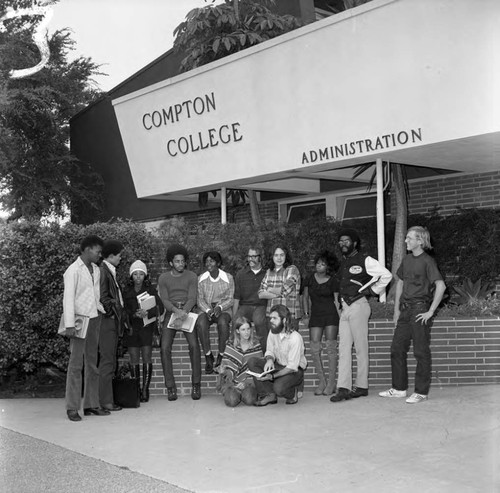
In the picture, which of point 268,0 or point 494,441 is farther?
point 268,0

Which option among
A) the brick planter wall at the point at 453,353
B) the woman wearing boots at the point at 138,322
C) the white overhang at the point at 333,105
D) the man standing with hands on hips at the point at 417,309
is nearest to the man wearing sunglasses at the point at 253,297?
the brick planter wall at the point at 453,353

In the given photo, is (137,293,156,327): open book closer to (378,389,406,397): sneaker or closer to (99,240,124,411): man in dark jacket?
(99,240,124,411): man in dark jacket

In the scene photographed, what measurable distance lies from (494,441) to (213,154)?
734cm

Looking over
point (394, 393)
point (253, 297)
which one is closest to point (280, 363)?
point (253, 297)

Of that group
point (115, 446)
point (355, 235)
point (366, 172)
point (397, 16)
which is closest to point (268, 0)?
point (366, 172)

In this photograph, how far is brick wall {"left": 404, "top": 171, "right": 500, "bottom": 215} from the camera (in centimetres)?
1153

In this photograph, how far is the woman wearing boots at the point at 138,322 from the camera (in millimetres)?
8375

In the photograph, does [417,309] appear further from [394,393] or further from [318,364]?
[318,364]

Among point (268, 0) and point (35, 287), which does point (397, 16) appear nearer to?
point (268, 0)

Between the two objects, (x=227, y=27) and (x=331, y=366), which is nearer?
(x=331, y=366)

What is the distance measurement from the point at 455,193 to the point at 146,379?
6.27 m

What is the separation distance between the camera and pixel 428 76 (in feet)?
28.4

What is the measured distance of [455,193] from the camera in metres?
12.0

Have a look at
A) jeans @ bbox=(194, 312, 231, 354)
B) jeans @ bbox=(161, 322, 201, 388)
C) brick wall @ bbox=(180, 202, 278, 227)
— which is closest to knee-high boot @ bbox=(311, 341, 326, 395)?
jeans @ bbox=(194, 312, 231, 354)
